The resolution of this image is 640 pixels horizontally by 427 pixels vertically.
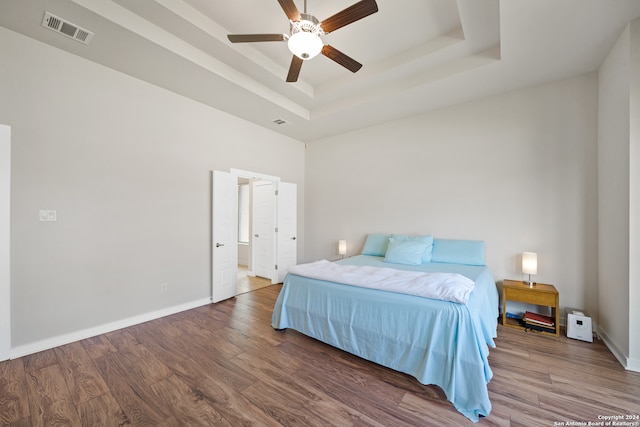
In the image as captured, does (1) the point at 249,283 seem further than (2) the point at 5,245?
Yes

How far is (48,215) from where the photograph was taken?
8.41ft

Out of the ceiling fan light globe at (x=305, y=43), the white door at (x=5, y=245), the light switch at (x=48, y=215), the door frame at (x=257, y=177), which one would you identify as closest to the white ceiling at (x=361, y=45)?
the ceiling fan light globe at (x=305, y=43)

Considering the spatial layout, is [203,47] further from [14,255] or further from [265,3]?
[14,255]

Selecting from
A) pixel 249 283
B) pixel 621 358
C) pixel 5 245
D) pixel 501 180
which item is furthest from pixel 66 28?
pixel 621 358

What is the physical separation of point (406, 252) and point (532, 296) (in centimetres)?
143

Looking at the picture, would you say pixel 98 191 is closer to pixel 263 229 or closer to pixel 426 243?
pixel 263 229

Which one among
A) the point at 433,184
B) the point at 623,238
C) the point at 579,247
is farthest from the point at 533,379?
the point at 433,184

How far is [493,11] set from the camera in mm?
2363

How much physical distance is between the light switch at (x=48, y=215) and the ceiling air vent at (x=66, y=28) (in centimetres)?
170

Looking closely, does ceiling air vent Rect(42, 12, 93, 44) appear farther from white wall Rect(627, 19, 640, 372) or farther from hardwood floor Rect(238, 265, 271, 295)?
white wall Rect(627, 19, 640, 372)

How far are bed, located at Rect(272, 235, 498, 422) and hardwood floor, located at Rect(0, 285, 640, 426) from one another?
135 millimetres

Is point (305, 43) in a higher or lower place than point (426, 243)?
higher

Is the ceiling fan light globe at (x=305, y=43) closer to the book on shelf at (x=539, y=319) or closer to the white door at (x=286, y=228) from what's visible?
the white door at (x=286, y=228)

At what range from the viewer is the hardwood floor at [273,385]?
1.69m
